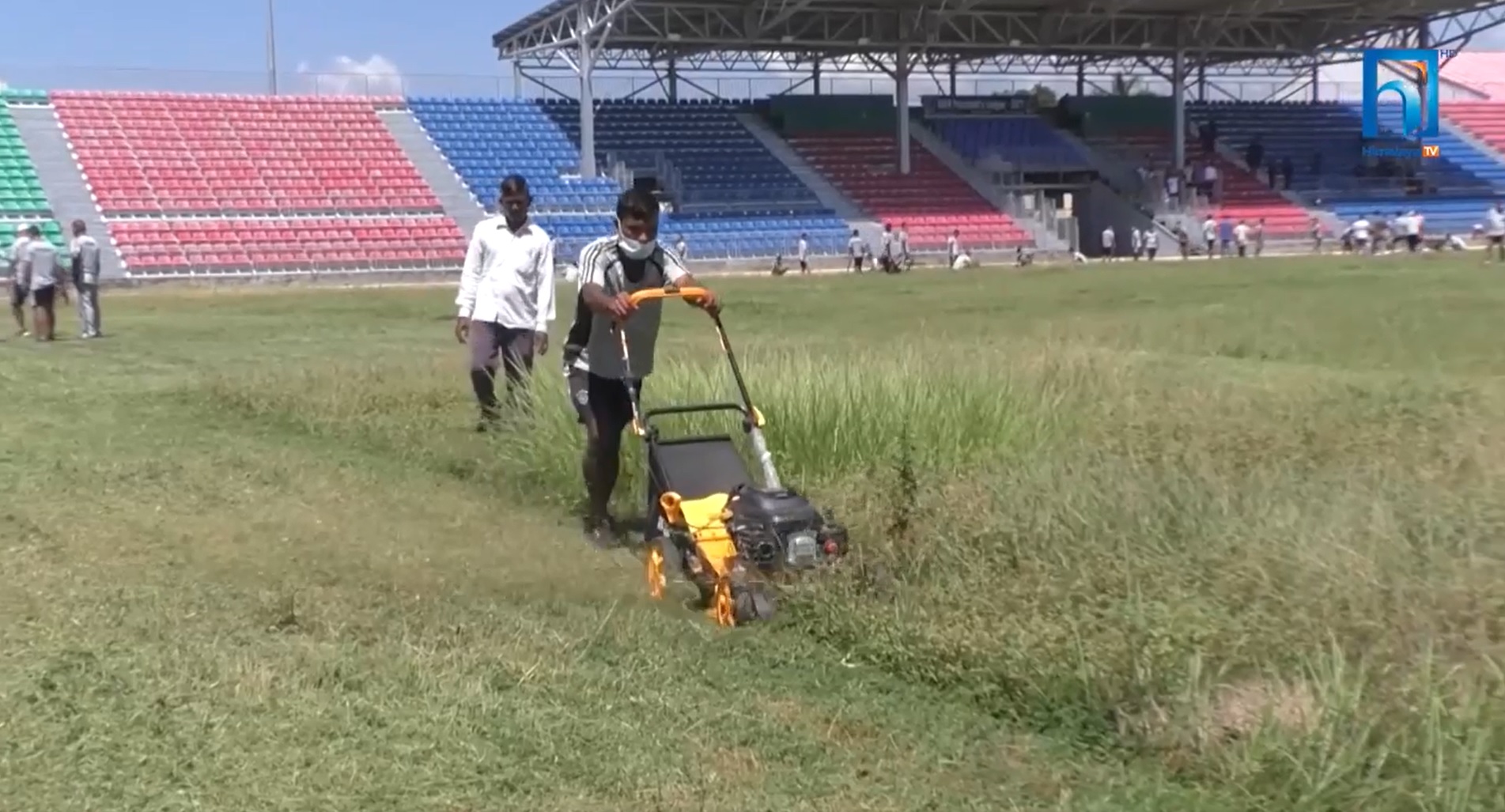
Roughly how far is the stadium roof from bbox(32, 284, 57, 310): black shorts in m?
23.9

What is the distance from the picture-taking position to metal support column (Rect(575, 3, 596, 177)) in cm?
4269

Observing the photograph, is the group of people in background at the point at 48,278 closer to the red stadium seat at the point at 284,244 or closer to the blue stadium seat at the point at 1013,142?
the red stadium seat at the point at 284,244

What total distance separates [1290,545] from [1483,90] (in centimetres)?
7160

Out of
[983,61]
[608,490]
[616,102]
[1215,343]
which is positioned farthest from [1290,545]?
[983,61]

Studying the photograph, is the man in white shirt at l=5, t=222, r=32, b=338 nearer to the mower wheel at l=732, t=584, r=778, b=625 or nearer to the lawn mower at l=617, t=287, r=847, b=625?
the lawn mower at l=617, t=287, r=847, b=625

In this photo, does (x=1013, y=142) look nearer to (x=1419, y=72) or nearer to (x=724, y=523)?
(x=1419, y=72)

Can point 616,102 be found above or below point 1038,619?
above

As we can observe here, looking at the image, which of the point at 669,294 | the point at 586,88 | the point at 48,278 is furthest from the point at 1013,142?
the point at 669,294

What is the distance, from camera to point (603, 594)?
20.5 feet

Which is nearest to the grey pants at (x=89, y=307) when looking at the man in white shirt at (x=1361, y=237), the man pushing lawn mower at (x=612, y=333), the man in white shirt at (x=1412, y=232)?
the man pushing lawn mower at (x=612, y=333)

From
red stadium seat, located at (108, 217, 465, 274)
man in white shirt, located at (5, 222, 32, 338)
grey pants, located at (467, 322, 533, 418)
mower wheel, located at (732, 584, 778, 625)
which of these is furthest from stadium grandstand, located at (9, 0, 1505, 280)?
mower wheel, located at (732, 584, 778, 625)

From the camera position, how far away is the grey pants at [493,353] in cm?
1012

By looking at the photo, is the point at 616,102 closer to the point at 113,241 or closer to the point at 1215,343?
the point at 113,241

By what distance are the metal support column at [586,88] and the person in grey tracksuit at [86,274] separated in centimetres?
2346
